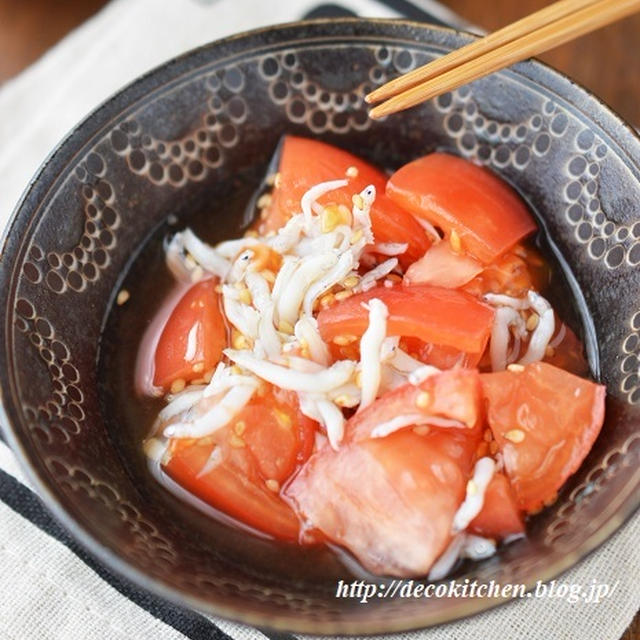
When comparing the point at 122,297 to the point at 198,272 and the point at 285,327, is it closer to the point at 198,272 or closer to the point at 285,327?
the point at 198,272

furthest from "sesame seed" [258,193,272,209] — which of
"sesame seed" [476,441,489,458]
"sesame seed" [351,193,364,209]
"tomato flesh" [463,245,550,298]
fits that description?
"sesame seed" [476,441,489,458]

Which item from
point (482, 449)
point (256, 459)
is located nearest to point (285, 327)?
point (256, 459)

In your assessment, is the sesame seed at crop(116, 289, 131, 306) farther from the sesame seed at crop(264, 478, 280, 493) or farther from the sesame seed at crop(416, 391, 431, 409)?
the sesame seed at crop(416, 391, 431, 409)

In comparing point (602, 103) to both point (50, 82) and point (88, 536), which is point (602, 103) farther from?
point (50, 82)

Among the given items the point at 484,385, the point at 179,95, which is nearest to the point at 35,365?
the point at 179,95

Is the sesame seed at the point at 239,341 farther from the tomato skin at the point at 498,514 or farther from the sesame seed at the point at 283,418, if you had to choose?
the tomato skin at the point at 498,514

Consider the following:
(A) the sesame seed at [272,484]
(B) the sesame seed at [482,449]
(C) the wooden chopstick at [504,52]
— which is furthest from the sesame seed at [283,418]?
(C) the wooden chopstick at [504,52]
